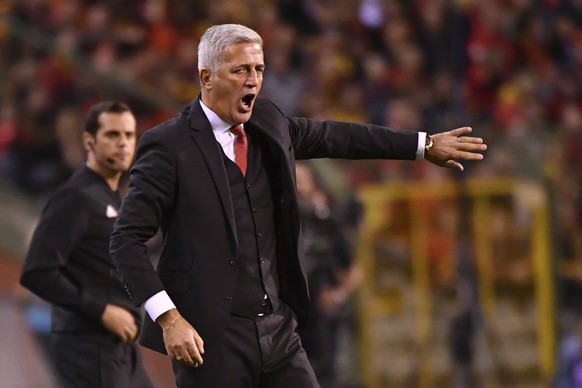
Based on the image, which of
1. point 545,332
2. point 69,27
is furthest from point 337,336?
point 69,27

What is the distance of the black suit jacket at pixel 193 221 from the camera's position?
16.3ft

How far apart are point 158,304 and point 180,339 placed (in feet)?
0.54

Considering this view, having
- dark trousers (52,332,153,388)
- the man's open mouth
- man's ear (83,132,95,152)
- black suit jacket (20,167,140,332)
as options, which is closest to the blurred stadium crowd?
man's ear (83,132,95,152)

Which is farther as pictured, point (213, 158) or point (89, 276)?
point (89, 276)

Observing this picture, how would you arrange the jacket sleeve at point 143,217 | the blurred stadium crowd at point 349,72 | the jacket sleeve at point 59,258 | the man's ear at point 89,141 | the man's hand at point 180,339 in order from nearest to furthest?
1. the man's hand at point 180,339
2. the jacket sleeve at point 143,217
3. the jacket sleeve at point 59,258
4. the man's ear at point 89,141
5. the blurred stadium crowd at point 349,72

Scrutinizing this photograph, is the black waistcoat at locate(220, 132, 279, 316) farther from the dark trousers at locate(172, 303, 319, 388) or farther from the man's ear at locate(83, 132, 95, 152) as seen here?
the man's ear at locate(83, 132, 95, 152)

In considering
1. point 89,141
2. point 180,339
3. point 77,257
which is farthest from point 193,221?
point 89,141

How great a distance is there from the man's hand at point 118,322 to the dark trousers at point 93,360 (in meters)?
0.10

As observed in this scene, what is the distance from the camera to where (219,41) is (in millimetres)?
5070

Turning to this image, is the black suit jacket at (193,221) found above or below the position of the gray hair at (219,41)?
below

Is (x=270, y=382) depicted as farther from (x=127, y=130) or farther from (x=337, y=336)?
(x=337, y=336)

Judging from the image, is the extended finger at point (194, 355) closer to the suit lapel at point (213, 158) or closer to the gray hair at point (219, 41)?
the suit lapel at point (213, 158)

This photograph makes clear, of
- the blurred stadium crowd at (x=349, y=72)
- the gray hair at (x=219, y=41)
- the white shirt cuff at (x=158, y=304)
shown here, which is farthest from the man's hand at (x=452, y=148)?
the blurred stadium crowd at (x=349, y=72)

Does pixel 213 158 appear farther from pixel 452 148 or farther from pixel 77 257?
pixel 77 257
